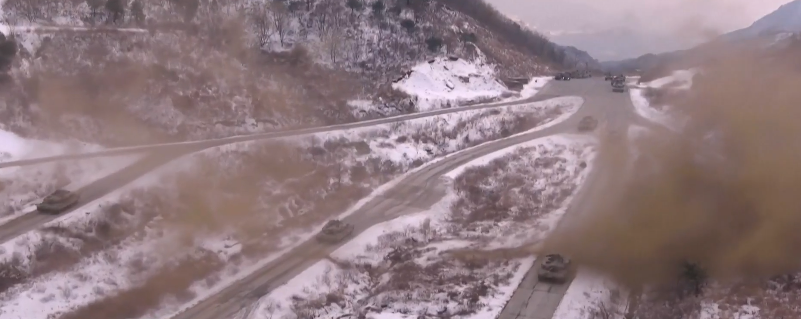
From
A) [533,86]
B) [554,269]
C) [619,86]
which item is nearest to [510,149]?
[554,269]

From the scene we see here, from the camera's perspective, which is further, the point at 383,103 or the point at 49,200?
the point at 383,103

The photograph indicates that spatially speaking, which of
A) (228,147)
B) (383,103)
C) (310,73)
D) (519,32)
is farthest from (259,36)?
(519,32)

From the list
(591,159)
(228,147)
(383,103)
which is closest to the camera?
(228,147)

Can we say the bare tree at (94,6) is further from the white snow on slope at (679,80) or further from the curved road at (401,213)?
the white snow on slope at (679,80)

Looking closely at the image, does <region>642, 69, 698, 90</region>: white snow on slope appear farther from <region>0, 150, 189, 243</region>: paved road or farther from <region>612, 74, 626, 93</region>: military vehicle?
<region>0, 150, 189, 243</region>: paved road

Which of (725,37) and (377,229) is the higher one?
(725,37)

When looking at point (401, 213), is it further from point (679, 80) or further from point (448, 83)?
point (448, 83)

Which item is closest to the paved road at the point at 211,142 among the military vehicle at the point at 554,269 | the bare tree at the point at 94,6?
the military vehicle at the point at 554,269

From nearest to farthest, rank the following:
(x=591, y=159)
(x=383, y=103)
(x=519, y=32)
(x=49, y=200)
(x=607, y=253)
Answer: (x=607, y=253) < (x=49, y=200) < (x=591, y=159) < (x=383, y=103) < (x=519, y=32)

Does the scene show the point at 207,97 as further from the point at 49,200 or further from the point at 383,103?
the point at 49,200
